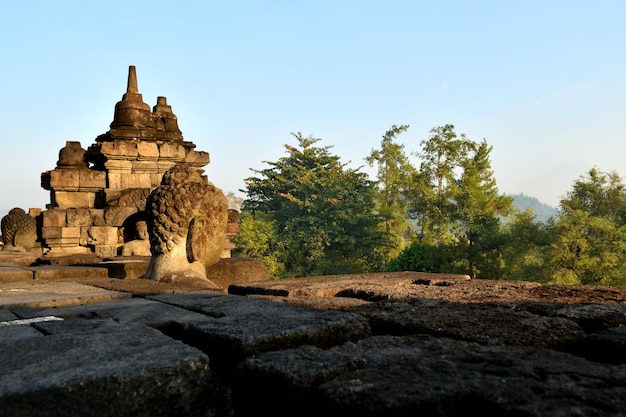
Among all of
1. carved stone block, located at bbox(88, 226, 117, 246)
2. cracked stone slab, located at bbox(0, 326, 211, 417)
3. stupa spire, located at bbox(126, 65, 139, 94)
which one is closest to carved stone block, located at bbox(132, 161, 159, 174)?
carved stone block, located at bbox(88, 226, 117, 246)

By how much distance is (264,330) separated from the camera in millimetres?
1961

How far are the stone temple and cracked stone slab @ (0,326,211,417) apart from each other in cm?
834

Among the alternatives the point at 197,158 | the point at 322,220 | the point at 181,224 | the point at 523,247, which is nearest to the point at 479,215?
the point at 523,247

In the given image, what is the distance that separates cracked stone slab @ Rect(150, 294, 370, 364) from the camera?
1.84 meters

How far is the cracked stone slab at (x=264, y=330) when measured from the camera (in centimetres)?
184

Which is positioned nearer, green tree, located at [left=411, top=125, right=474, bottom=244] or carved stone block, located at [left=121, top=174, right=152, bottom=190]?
carved stone block, located at [left=121, top=174, right=152, bottom=190]

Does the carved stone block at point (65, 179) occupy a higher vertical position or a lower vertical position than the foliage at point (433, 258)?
higher

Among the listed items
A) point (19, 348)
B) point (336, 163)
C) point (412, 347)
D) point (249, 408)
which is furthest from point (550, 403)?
point (336, 163)

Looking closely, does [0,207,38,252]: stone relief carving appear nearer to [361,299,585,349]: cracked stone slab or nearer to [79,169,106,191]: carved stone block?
[79,169,106,191]: carved stone block

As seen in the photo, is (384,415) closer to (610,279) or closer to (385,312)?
(385,312)

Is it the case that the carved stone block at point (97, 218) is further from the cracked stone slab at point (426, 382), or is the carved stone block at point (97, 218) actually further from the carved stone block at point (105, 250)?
the cracked stone slab at point (426, 382)

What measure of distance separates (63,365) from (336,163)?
1396 inches

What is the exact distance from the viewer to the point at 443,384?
51.6 inches

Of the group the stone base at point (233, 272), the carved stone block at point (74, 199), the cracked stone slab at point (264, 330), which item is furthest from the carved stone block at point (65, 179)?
the cracked stone slab at point (264, 330)
